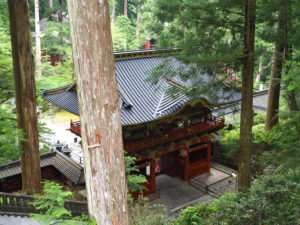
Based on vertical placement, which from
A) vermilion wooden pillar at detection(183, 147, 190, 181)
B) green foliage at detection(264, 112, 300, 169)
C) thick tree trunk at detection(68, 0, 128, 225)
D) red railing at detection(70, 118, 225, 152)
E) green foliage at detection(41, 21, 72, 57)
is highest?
green foliage at detection(41, 21, 72, 57)

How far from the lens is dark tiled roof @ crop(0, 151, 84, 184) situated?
442 inches

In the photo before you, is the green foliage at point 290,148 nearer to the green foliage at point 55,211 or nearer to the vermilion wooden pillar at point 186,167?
the green foliage at point 55,211

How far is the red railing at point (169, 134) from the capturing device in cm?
1158

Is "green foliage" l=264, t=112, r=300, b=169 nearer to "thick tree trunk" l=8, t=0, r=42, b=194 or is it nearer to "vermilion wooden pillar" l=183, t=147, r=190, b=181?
"thick tree trunk" l=8, t=0, r=42, b=194

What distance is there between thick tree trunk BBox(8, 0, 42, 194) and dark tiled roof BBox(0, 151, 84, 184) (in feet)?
13.1

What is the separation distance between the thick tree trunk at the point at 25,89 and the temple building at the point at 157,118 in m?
3.75

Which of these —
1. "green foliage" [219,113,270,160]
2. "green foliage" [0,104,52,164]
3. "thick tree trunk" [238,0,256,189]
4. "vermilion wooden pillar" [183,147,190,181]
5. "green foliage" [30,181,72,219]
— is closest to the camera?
"green foliage" [30,181,72,219]

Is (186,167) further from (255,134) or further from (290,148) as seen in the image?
(290,148)

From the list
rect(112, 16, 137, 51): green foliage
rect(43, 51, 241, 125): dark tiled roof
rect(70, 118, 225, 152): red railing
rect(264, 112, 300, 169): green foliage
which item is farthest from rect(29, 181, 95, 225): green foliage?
rect(112, 16, 137, 51): green foliage

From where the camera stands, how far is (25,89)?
6777 mm

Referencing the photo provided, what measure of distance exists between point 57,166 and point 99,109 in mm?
9798

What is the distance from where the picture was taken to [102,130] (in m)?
2.99

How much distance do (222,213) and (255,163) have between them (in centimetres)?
841

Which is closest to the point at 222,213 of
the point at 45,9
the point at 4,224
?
the point at 4,224
